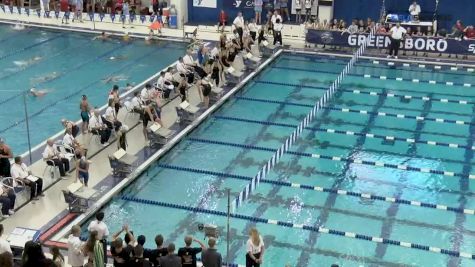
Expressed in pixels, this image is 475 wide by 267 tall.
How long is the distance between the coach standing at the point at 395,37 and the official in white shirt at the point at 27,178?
1190 centimetres

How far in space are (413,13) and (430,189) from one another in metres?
10.7

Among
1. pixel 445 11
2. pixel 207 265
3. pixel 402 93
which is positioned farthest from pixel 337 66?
pixel 207 265

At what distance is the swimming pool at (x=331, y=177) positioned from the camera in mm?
9914

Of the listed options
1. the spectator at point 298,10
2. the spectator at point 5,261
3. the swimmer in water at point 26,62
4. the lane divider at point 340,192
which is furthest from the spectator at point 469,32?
the spectator at point 5,261

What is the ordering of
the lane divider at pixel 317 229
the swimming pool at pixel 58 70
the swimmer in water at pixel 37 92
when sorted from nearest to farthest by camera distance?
the lane divider at pixel 317 229
the swimming pool at pixel 58 70
the swimmer in water at pixel 37 92

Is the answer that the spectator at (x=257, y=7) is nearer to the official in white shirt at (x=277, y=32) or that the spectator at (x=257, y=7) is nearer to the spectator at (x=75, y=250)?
the official in white shirt at (x=277, y=32)

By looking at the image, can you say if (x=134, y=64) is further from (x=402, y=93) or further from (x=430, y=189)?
(x=430, y=189)

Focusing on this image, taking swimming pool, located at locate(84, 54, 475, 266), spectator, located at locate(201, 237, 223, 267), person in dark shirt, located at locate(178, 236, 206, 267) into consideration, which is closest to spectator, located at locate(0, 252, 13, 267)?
person in dark shirt, located at locate(178, 236, 206, 267)

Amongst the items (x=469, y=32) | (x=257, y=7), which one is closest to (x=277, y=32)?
(x=257, y=7)

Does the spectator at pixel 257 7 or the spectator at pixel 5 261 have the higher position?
the spectator at pixel 257 7

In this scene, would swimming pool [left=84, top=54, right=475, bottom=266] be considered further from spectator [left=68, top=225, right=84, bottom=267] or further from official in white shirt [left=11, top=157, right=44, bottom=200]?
spectator [left=68, top=225, right=84, bottom=267]

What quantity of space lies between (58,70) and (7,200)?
8745mm

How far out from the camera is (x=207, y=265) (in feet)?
25.6

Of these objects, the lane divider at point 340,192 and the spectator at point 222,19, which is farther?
the spectator at point 222,19
